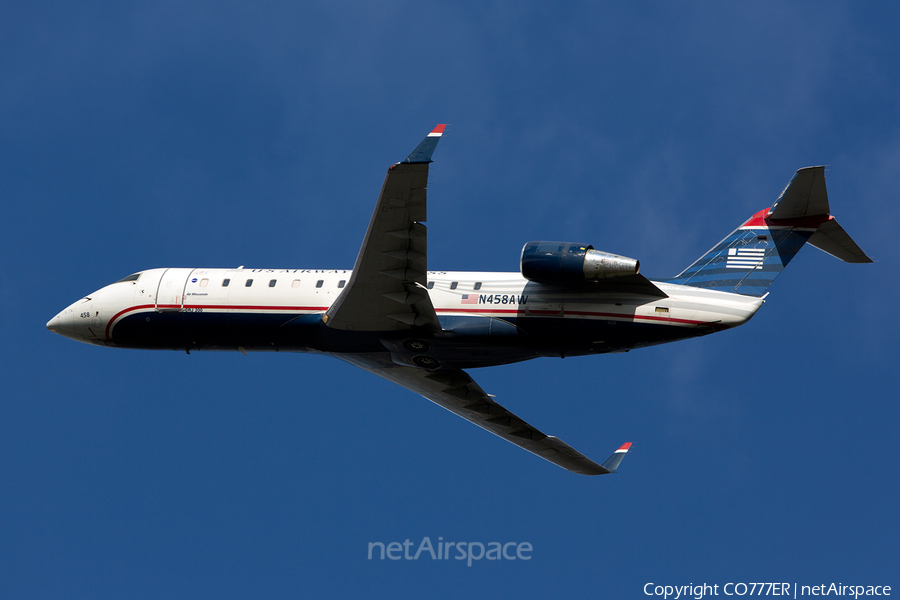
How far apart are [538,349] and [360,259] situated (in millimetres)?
5533

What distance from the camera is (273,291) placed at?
27484 mm

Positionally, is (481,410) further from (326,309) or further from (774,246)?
(774,246)

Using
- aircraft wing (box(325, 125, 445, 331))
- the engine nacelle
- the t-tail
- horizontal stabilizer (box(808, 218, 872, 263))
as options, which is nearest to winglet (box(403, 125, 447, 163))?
aircraft wing (box(325, 125, 445, 331))

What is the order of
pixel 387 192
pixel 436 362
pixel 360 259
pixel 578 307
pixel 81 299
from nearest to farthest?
pixel 387 192 < pixel 360 259 < pixel 578 307 < pixel 436 362 < pixel 81 299

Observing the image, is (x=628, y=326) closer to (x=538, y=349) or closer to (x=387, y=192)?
(x=538, y=349)

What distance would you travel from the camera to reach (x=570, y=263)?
24141 millimetres

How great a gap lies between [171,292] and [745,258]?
16.5 meters

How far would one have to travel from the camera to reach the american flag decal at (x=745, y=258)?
86.0 feet

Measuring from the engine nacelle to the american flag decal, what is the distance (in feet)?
12.1

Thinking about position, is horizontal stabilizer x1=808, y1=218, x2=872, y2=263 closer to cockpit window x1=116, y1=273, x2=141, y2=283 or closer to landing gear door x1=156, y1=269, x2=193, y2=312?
landing gear door x1=156, y1=269, x2=193, y2=312

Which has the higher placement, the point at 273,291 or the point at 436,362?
the point at 273,291

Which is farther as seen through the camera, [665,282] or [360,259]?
[665,282]

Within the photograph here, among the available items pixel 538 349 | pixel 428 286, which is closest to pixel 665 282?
pixel 538 349

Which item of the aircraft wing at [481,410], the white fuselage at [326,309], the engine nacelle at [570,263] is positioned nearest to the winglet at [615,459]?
the aircraft wing at [481,410]
